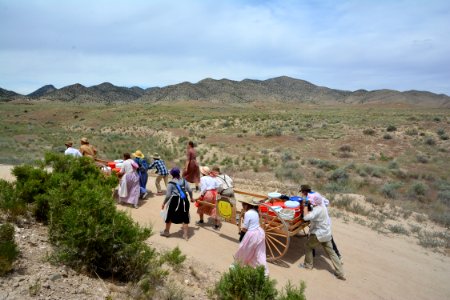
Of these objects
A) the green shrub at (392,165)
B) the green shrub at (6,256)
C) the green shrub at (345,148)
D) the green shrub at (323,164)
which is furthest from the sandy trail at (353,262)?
the green shrub at (345,148)

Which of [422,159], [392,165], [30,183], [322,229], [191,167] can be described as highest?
[30,183]

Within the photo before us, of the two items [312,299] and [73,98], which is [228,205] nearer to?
[312,299]

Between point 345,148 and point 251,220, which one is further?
point 345,148

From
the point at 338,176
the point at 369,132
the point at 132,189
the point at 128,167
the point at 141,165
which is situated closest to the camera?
the point at 128,167

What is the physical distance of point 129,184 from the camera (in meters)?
9.79

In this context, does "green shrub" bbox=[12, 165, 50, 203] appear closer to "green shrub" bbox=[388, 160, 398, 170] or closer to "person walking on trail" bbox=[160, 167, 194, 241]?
"person walking on trail" bbox=[160, 167, 194, 241]

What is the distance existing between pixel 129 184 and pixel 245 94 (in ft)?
392

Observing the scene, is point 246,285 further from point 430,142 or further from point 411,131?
point 411,131

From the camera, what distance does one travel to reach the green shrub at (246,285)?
4.57m

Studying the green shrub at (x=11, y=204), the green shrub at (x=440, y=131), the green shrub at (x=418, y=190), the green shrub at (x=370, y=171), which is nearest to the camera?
the green shrub at (x=11, y=204)

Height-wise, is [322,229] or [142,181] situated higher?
[142,181]

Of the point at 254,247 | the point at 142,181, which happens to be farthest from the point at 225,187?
the point at 142,181

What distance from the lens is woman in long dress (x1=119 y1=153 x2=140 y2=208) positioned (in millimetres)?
9688

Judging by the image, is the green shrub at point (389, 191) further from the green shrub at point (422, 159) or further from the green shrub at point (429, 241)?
the green shrub at point (422, 159)
